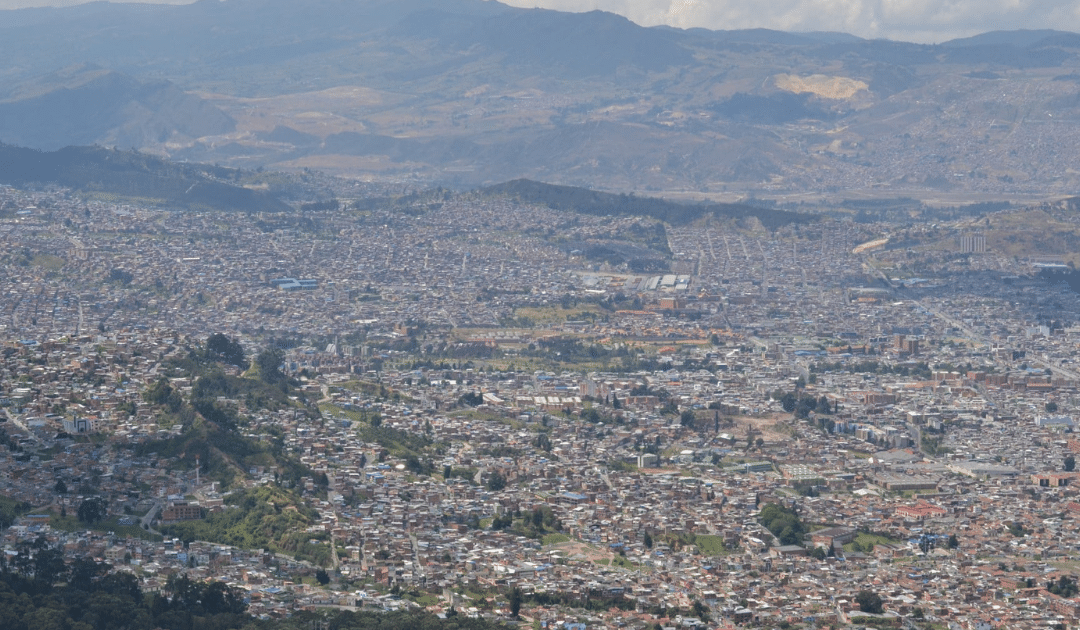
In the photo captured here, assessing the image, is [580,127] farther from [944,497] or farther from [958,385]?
[944,497]

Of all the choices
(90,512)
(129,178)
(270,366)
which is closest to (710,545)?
(90,512)

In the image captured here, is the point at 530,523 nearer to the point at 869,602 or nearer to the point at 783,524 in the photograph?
the point at 783,524

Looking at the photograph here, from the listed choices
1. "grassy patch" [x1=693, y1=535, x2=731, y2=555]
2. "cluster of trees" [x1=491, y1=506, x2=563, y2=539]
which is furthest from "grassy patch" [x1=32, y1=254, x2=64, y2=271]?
"grassy patch" [x1=693, y1=535, x2=731, y2=555]

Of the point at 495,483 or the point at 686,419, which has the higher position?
the point at 495,483

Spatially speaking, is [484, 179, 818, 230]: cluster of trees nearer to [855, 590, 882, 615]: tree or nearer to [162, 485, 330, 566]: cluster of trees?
[162, 485, 330, 566]: cluster of trees

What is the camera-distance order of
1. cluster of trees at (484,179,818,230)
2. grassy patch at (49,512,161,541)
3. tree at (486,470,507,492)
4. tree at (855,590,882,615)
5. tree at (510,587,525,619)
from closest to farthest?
1. tree at (510,587,525,619)
2. tree at (855,590,882,615)
3. grassy patch at (49,512,161,541)
4. tree at (486,470,507,492)
5. cluster of trees at (484,179,818,230)
